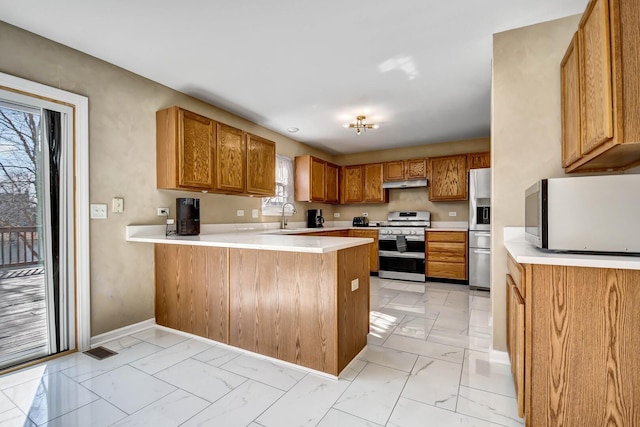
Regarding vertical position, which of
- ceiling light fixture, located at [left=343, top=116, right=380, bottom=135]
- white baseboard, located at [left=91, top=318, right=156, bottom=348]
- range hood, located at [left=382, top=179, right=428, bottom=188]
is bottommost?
white baseboard, located at [left=91, top=318, right=156, bottom=348]

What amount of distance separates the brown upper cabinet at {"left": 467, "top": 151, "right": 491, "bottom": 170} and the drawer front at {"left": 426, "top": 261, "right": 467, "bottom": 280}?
63.9 inches

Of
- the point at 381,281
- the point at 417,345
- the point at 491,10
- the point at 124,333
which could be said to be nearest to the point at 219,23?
the point at 491,10

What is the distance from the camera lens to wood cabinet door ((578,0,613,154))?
1.25 metres

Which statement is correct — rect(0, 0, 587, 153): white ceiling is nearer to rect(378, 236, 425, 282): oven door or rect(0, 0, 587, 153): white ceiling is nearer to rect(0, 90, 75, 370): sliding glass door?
rect(0, 90, 75, 370): sliding glass door

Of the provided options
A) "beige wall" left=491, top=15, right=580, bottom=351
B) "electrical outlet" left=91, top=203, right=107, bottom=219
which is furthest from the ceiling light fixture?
"electrical outlet" left=91, top=203, right=107, bottom=219

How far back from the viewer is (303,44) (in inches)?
90.8

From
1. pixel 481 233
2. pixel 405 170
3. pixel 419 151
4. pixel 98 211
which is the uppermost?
pixel 419 151

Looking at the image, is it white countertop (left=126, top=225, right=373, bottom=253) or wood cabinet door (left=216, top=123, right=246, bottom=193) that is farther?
wood cabinet door (left=216, top=123, right=246, bottom=193)

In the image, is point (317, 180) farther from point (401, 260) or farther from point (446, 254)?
point (446, 254)

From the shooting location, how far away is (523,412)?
1423 mm

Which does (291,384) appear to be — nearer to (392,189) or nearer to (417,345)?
(417,345)

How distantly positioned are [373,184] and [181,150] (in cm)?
372

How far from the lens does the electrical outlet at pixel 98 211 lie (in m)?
2.43

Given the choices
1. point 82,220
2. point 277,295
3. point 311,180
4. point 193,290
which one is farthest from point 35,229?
point 311,180
